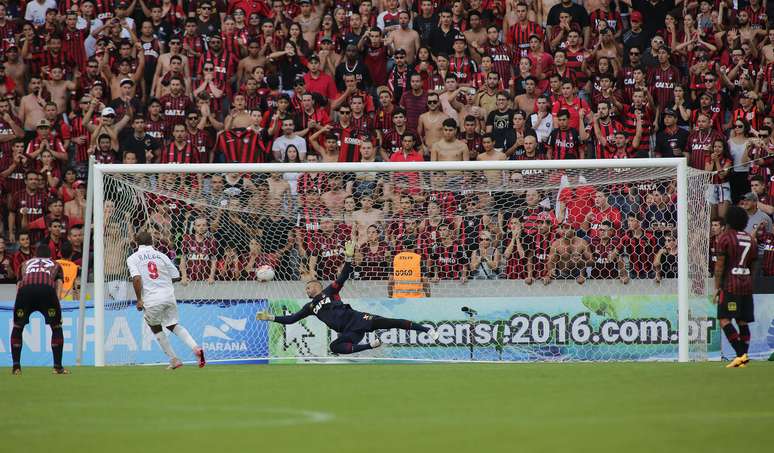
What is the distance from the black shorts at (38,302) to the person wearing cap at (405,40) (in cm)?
885

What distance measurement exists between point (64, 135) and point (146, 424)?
1312 cm

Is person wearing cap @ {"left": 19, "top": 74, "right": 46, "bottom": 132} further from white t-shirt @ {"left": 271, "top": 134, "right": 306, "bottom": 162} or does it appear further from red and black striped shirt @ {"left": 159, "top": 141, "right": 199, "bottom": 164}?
white t-shirt @ {"left": 271, "top": 134, "right": 306, "bottom": 162}

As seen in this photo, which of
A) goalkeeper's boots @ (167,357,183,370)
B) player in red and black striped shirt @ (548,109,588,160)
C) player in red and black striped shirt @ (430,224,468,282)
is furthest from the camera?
player in red and black striped shirt @ (548,109,588,160)

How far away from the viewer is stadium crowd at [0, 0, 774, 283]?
16281 mm

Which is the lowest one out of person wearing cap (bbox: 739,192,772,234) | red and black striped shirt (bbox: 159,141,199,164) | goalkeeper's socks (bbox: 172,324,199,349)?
goalkeeper's socks (bbox: 172,324,199,349)

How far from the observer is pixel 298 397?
9727mm

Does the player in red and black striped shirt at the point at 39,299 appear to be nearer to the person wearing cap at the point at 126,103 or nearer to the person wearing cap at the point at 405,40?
the person wearing cap at the point at 126,103

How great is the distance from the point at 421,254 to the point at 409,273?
33cm

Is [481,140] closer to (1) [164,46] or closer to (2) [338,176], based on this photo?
(2) [338,176]

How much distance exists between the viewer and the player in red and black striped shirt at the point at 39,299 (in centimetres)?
1384

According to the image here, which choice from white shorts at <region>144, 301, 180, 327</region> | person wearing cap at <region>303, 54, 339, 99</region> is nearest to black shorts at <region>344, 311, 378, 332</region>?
white shorts at <region>144, 301, 180, 327</region>

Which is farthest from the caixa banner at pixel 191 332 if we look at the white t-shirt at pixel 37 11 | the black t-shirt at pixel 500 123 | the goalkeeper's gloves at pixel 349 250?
the white t-shirt at pixel 37 11

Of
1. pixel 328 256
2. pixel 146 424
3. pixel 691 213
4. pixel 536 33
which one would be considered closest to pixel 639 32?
pixel 536 33

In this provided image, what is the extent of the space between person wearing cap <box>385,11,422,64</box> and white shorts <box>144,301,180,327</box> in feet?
25.6
